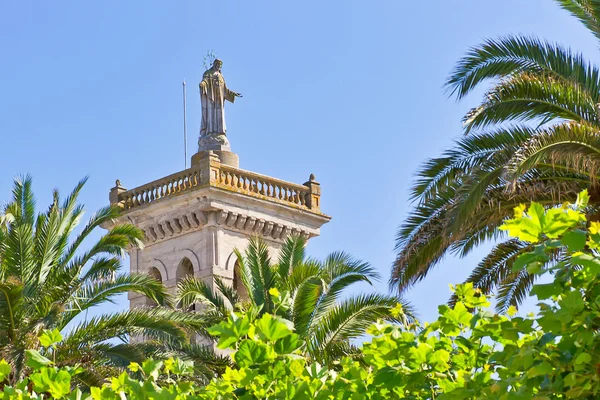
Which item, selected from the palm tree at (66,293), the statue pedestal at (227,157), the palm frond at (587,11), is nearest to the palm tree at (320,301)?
the palm tree at (66,293)

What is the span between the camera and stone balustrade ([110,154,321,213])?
34.7 meters

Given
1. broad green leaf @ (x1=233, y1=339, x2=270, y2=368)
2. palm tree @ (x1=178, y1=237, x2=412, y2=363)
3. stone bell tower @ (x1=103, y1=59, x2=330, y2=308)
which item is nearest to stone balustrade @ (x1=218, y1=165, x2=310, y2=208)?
stone bell tower @ (x1=103, y1=59, x2=330, y2=308)

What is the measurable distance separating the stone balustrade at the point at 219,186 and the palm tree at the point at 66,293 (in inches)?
541

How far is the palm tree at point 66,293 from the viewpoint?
18688 mm

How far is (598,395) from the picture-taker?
5.80m

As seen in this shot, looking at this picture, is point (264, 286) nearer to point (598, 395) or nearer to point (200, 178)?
point (200, 178)

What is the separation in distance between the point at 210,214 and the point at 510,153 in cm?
2121

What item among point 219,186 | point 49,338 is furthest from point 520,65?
point 219,186

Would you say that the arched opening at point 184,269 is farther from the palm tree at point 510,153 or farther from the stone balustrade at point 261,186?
the palm tree at point 510,153

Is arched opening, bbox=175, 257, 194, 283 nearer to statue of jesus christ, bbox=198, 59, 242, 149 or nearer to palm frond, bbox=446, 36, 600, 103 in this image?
statue of jesus christ, bbox=198, 59, 242, 149

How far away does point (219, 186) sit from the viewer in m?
34.6

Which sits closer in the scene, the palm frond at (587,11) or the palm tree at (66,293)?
the palm frond at (587,11)

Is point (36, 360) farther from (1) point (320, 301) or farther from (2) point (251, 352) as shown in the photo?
(1) point (320, 301)

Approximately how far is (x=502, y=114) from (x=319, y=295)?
7.87 meters
